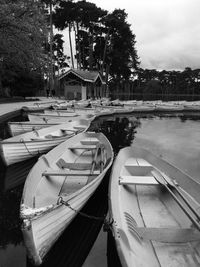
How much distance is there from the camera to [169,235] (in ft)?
14.4

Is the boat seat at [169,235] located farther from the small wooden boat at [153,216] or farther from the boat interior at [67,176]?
the boat interior at [67,176]

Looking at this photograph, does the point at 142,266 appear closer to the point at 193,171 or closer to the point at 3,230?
the point at 3,230

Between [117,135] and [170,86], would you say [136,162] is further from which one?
[170,86]

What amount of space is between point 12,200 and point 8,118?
46.8 feet

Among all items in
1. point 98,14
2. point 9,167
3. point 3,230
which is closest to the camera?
point 3,230

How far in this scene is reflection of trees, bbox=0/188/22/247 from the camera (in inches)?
218

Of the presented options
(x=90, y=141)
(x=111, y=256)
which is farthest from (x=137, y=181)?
(x=90, y=141)

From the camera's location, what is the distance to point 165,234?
4.39 metres

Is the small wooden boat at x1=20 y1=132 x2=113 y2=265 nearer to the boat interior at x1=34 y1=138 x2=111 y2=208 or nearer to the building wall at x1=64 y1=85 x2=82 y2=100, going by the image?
the boat interior at x1=34 y1=138 x2=111 y2=208

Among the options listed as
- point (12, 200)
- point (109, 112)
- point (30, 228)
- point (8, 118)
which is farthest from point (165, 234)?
point (109, 112)

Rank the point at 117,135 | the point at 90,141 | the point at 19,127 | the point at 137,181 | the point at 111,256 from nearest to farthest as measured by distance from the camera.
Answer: the point at 111,256, the point at 137,181, the point at 90,141, the point at 19,127, the point at 117,135

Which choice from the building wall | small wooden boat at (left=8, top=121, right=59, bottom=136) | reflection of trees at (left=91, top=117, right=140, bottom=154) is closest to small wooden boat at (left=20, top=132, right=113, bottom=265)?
small wooden boat at (left=8, top=121, right=59, bottom=136)

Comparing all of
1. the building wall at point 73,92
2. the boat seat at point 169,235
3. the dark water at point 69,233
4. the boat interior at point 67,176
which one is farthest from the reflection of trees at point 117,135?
the building wall at point 73,92

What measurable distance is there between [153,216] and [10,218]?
3.01 metres
